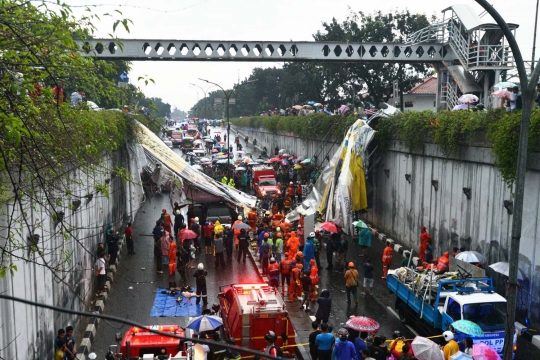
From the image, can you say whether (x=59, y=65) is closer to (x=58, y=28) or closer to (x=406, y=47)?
(x=58, y=28)

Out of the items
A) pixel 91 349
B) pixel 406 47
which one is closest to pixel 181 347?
pixel 91 349

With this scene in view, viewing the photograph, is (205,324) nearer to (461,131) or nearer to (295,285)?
(295,285)

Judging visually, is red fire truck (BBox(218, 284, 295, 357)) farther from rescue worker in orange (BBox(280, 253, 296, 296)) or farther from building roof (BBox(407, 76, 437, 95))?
building roof (BBox(407, 76, 437, 95))

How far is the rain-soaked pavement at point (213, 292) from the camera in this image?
1405cm

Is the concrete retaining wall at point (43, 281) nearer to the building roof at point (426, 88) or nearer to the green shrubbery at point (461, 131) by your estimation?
the green shrubbery at point (461, 131)

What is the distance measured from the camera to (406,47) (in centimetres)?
3075

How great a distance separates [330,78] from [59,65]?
136ft

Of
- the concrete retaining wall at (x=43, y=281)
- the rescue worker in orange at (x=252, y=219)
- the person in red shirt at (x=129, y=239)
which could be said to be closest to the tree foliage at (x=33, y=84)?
the concrete retaining wall at (x=43, y=281)

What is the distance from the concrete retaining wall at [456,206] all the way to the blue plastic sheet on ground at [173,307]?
877 centimetres

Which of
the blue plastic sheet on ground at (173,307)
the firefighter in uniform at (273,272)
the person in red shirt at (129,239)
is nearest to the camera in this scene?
the blue plastic sheet on ground at (173,307)

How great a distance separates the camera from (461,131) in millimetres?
17422

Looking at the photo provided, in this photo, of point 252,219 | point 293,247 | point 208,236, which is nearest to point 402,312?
point 293,247

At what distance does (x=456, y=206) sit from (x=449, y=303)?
23.3ft

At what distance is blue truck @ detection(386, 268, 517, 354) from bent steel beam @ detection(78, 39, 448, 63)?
17.8m
